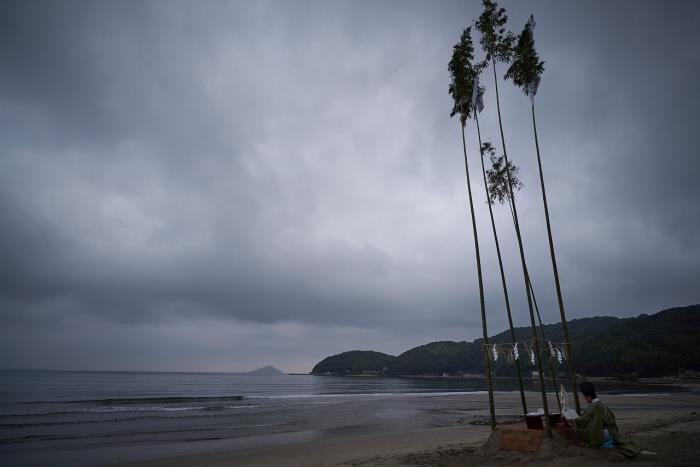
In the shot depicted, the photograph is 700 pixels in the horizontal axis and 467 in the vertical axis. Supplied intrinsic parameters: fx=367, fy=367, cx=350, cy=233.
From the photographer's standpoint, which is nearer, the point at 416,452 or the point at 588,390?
the point at 588,390

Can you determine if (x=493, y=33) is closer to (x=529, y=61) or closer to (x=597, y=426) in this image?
(x=529, y=61)

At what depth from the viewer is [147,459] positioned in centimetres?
1647

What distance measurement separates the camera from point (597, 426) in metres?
9.70

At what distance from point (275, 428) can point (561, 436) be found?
21318mm

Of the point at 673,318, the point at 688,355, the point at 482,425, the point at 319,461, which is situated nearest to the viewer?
the point at 319,461

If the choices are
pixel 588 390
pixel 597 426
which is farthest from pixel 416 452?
pixel 588 390

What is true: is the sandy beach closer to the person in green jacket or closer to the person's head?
the person in green jacket

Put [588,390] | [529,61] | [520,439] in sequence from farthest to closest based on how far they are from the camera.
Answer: [529,61] → [520,439] → [588,390]

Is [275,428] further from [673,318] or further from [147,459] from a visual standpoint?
[673,318]

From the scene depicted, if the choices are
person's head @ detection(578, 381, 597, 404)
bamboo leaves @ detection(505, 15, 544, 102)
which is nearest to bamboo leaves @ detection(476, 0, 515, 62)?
bamboo leaves @ detection(505, 15, 544, 102)

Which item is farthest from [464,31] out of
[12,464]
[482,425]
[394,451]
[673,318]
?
[673,318]

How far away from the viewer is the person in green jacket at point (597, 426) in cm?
952

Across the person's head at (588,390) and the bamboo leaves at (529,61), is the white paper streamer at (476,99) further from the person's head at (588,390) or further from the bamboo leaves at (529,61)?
the person's head at (588,390)

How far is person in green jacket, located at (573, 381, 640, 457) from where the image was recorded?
952 cm
